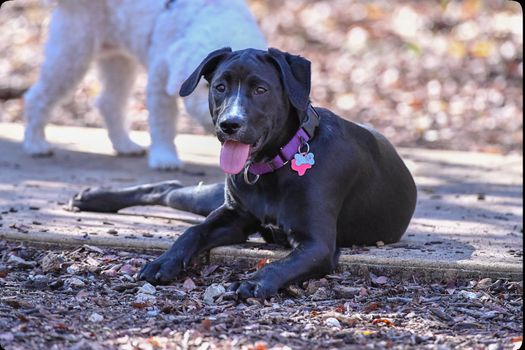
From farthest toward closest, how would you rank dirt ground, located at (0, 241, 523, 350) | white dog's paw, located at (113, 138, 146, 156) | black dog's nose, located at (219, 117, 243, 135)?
white dog's paw, located at (113, 138, 146, 156) → black dog's nose, located at (219, 117, 243, 135) → dirt ground, located at (0, 241, 523, 350)

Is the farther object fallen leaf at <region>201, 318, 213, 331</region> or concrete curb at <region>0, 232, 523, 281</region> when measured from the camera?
concrete curb at <region>0, 232, 523, 281</region>

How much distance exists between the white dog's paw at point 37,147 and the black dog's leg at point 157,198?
88.0 inches

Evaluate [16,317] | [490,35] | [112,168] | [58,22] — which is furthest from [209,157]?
[490,35]

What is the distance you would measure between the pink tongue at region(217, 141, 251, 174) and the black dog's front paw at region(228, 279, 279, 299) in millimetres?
579

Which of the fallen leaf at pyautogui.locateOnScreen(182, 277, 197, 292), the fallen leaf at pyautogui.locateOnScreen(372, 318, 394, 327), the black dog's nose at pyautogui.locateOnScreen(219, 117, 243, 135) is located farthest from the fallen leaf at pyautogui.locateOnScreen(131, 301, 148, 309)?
the fallen leaf at pyautogui.locateOnScreen(372, 318, 394, 327)

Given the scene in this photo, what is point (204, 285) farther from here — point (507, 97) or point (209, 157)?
point (507, 97)

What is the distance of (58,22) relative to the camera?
8258 millimetres

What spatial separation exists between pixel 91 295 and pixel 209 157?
4.14m

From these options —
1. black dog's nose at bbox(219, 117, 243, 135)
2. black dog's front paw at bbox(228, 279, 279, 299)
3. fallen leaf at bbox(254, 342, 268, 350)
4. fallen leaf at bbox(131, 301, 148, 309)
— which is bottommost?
fallen leaf at bbox(254, 342, 268, 350)

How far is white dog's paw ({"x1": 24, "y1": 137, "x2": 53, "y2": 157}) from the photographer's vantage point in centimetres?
844

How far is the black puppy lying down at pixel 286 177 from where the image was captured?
471 cm

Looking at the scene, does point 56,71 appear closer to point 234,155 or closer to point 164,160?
point 164,160

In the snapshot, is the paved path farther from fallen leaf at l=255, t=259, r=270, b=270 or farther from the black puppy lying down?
the black puppy lying down

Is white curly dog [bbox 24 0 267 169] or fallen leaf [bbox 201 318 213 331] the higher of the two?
white curly dog [bbox 24 0 267 169]
